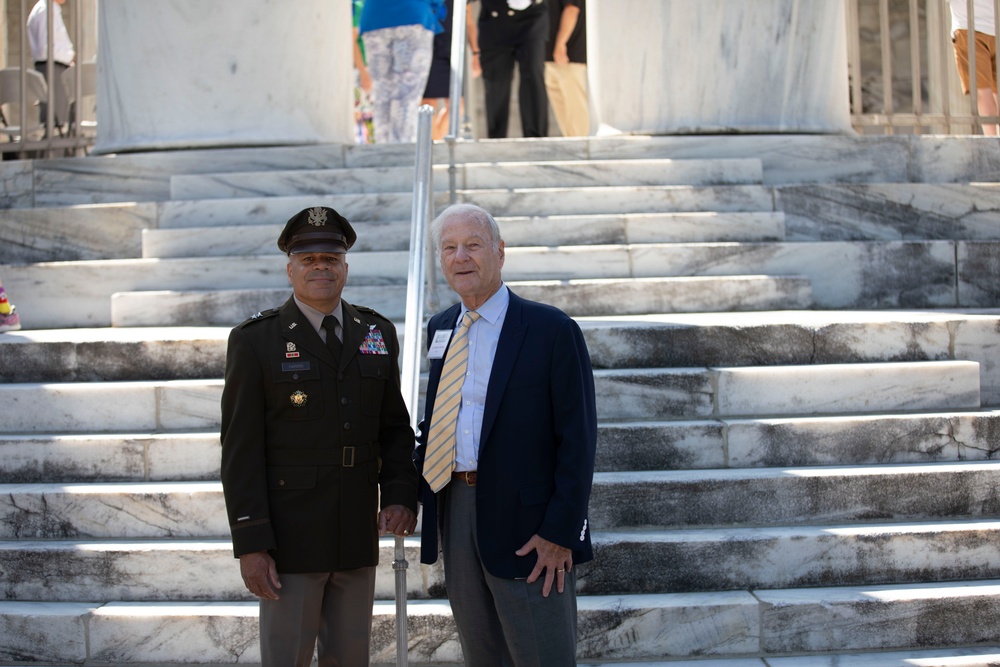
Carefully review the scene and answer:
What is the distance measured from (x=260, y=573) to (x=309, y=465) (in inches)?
13.1

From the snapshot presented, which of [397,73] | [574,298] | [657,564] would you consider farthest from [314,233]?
[397,73]

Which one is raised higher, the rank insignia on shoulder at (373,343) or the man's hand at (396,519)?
the rank insignia on shoulder at (373,343)

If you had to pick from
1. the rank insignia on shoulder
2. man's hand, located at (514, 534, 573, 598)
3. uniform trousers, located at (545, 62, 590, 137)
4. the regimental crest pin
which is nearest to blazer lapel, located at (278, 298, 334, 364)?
the rank insignia on shoulder

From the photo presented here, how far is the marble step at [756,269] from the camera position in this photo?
651 cm

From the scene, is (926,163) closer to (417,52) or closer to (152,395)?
(417,52)

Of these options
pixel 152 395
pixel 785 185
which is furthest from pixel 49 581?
pixel 785 185

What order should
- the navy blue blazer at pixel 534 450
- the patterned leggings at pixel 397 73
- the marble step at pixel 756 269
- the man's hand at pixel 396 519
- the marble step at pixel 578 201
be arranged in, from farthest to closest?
the patterned leggings at pixel 397 73
the marble step at pixel 578 201
the marble step at pixel 756 269
the man's hand at pixel 396 519
the navy blue blazer at pixel 534 450

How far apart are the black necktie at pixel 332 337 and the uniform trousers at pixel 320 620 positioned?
25.8 inches

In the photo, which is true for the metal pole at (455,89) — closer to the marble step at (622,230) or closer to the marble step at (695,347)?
the marble step at (622,230)

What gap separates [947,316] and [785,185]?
1.75 m

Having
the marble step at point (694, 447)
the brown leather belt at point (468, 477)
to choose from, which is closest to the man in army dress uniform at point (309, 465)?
the brown leather belt at point (468, 477)

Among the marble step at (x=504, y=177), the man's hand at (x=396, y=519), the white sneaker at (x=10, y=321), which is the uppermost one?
the marble step at (x=504, y=177)

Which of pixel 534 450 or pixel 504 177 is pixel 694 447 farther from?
pixel 504 177

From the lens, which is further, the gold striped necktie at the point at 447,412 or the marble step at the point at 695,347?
the marble step at the point at 695,347
